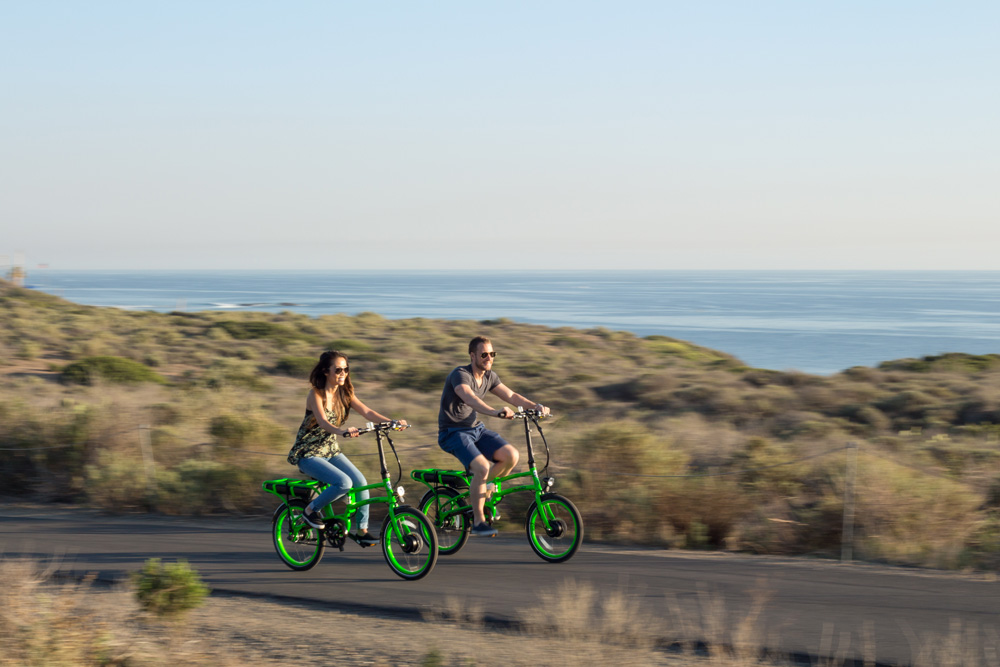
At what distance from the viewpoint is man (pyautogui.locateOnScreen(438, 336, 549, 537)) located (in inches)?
313

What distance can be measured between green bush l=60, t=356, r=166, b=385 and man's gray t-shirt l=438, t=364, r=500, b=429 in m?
21.9

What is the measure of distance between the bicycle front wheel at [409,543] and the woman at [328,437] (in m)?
0.18

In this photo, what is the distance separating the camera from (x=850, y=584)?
762 cm

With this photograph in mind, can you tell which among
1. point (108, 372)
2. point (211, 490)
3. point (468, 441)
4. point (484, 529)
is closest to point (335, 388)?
point (468, 441)

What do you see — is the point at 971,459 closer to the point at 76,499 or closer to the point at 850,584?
the point at 850,584

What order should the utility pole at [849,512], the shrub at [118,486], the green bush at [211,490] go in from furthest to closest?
Answer: the shrub at [118,486], the green bush at [211,490], the utility pole at [849,512]

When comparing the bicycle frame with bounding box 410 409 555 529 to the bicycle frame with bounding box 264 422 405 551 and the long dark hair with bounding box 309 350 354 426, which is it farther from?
the long dark hair with bounding box 309 350 354 426

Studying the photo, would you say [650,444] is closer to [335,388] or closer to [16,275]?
[335,388]

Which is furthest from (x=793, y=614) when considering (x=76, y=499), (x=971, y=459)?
(x=76, y=499)

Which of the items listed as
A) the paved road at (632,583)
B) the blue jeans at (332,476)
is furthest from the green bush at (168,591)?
the blue jeans at (332,476)

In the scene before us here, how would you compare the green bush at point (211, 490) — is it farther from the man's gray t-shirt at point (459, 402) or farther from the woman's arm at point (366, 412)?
the man's gray t-shirt at point (459, 402)

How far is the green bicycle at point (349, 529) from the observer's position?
7.76 metres

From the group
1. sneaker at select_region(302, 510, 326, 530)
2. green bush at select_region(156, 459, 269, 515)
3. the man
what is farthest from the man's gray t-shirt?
green bush at select_region(156, 459, 269, 515)

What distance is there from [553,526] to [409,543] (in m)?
1.28
